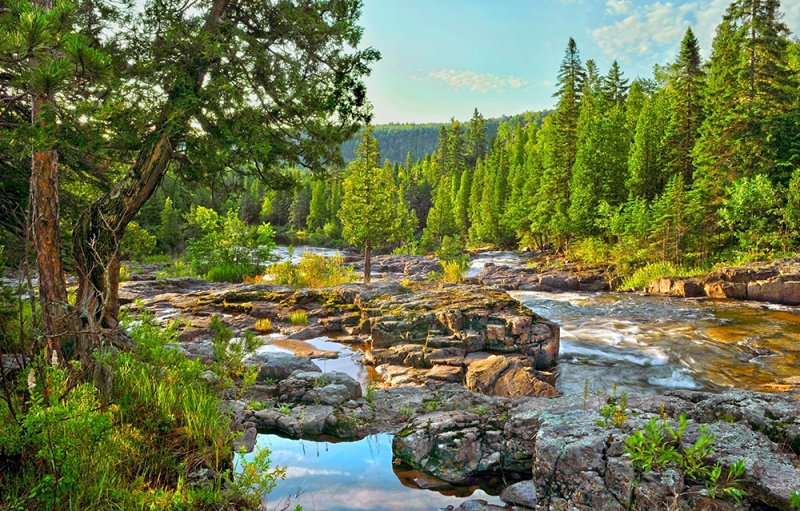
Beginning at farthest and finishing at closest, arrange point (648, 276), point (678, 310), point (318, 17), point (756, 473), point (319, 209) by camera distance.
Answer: point (319, 209) < point (648, 276) < point (678, 310) < point (318, 17) < point (756, 473)

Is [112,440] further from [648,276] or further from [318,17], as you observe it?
[648,276]

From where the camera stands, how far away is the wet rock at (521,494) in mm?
4489

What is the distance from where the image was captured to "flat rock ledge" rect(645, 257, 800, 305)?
1812 centimetres

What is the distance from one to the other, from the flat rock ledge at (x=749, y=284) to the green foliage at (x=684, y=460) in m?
19.7

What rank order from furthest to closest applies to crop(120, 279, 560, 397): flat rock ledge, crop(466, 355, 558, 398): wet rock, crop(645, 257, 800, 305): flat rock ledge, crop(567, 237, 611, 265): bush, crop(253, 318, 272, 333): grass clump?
crop(567, 237, 611, 265): bush → crop(645, 257, 800, 305): flat rock ledge → crop(253, 318, 272, 333): grass clump → crop(120, 279, 560, 397): flat rock ledge → crop(466, 355, 558, 398): wet rock

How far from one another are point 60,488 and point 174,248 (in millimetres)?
55243

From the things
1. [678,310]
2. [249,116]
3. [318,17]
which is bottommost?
[678,310]

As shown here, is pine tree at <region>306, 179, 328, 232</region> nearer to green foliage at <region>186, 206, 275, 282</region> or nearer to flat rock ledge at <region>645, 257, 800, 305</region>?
green foliage at <region>186, 206, 275, 282</region>

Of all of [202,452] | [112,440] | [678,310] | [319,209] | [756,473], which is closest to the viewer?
[756,473]

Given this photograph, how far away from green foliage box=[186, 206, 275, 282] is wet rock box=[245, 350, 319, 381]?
14799mm

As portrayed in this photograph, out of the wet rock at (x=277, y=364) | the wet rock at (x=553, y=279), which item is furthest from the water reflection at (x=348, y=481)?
the wet rock at (x=553, y=279)

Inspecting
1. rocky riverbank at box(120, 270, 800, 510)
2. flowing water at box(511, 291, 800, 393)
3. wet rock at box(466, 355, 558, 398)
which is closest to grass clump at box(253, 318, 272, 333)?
rocky riverbank at box(120, 270, 800, 510)

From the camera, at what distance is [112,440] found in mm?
3895

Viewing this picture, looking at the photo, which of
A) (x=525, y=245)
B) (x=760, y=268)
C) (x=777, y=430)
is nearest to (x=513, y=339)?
(x=777, y=430)
